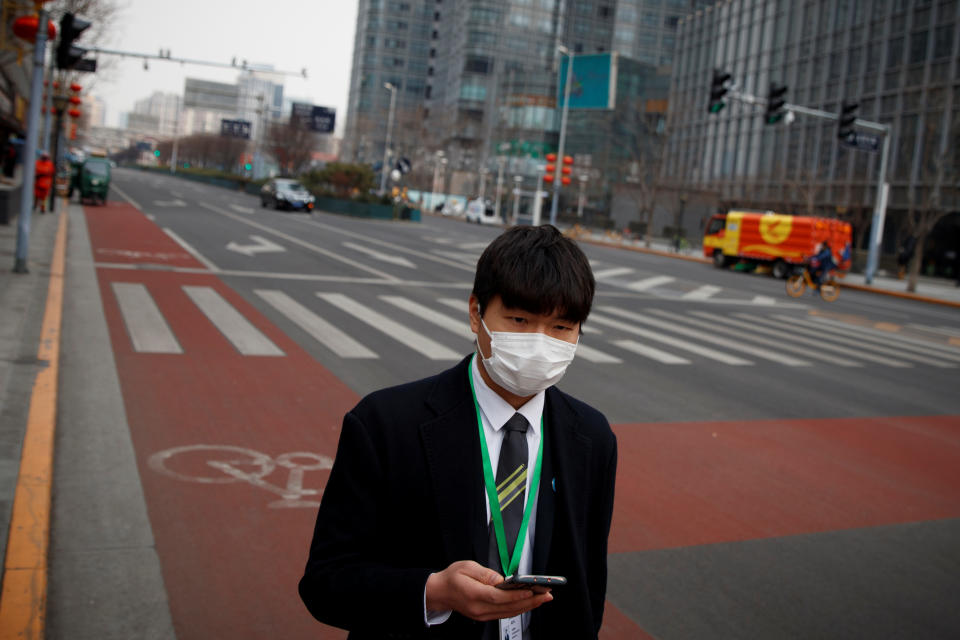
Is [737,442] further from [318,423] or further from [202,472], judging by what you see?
[202,472]

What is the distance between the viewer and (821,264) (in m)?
25.9

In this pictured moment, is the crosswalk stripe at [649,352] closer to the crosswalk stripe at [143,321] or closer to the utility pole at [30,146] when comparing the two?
the crosswalk stripe at [143,321]

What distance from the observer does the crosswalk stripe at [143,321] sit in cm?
995

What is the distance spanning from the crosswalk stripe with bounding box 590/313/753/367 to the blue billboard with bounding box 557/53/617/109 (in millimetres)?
51253

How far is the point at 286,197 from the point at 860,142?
89.8 ft

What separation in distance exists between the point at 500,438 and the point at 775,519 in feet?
15.0

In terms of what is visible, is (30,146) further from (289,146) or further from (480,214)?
(289,146)

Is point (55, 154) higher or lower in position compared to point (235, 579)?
higher

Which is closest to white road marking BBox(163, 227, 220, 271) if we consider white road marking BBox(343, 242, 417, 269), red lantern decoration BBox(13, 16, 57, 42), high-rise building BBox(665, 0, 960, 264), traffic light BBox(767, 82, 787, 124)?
white road marking BBox(343, 242, 417, 269)

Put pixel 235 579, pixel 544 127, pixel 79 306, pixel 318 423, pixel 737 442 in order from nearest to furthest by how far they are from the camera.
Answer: pixel 235 579 → pixel 318 423 → pixel 737 442 → pixel 79 306 → pixel 544 127

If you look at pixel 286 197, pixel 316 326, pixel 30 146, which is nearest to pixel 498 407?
pixel 316 326

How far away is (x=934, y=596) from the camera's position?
4988mm

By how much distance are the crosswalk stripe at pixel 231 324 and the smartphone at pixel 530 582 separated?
341 inches

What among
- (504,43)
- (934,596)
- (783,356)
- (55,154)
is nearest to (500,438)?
(934,596)
